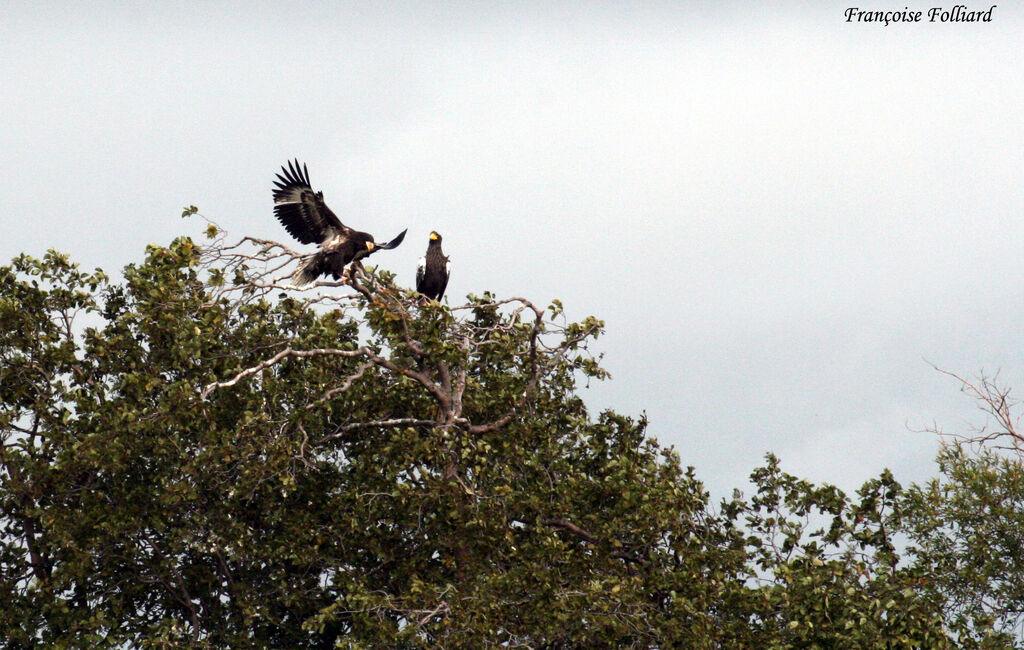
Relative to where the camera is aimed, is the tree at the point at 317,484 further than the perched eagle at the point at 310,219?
No

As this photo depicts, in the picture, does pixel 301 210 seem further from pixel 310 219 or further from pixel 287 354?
pixel 287 354

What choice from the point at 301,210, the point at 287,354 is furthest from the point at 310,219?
the point at 287,354

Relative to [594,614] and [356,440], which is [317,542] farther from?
[594,614]

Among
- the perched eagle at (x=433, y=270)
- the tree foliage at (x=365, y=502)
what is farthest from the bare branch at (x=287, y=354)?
the perched eagle at (x=433, y=270)

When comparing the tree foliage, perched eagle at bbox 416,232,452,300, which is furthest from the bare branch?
perched eagle at bbox 416,232,452,300

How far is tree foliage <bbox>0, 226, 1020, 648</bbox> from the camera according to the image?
11.5m

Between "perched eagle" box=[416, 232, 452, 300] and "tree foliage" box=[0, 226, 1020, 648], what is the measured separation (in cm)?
208

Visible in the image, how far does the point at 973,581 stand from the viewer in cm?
1188

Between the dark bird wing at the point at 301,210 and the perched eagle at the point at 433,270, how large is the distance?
57.9 inches

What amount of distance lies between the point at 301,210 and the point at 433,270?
1942 mm

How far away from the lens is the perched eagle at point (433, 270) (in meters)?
16.1

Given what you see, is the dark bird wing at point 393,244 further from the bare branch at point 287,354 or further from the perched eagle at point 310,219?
the bare branch at point 287,354

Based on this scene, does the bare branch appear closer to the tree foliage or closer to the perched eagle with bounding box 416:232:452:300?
the tree foliage

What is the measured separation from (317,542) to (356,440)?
1672mm
